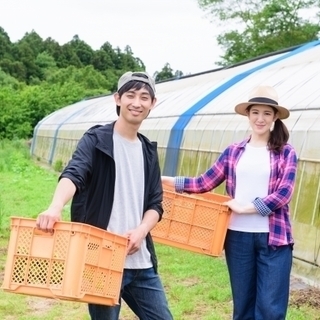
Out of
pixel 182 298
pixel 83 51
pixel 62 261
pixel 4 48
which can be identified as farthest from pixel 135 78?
pixel 83 51

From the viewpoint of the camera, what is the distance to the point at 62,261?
239 centimetres

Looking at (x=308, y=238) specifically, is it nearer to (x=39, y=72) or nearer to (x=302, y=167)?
(x=302, y=167)

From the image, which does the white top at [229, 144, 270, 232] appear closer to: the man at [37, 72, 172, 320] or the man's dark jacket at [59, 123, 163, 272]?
the man at [37, 72, 172, 320]

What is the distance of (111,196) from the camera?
2639mm

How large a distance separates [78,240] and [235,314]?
147cm

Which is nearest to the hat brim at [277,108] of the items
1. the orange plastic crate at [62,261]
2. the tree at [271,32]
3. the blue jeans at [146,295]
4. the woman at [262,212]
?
the woman at [262,212]

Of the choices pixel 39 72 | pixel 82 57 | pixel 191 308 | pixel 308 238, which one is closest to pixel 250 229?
pixel 191 308

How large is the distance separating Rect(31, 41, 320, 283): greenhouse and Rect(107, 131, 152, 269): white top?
3.92 meters

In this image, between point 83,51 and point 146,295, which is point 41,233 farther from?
point 83,51

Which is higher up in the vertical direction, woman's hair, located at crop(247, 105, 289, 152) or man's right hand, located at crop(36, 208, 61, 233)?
woman's hair, located at crop(247, 105, 289, 152)

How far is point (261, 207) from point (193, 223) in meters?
0.61

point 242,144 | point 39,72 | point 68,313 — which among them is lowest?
point 68,313

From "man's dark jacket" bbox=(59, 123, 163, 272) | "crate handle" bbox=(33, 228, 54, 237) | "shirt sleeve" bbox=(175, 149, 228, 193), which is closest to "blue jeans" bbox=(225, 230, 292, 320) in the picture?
"shirt sleeve" bbox=(175, 149, 228, 193)

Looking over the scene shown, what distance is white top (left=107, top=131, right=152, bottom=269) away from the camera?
266cm
